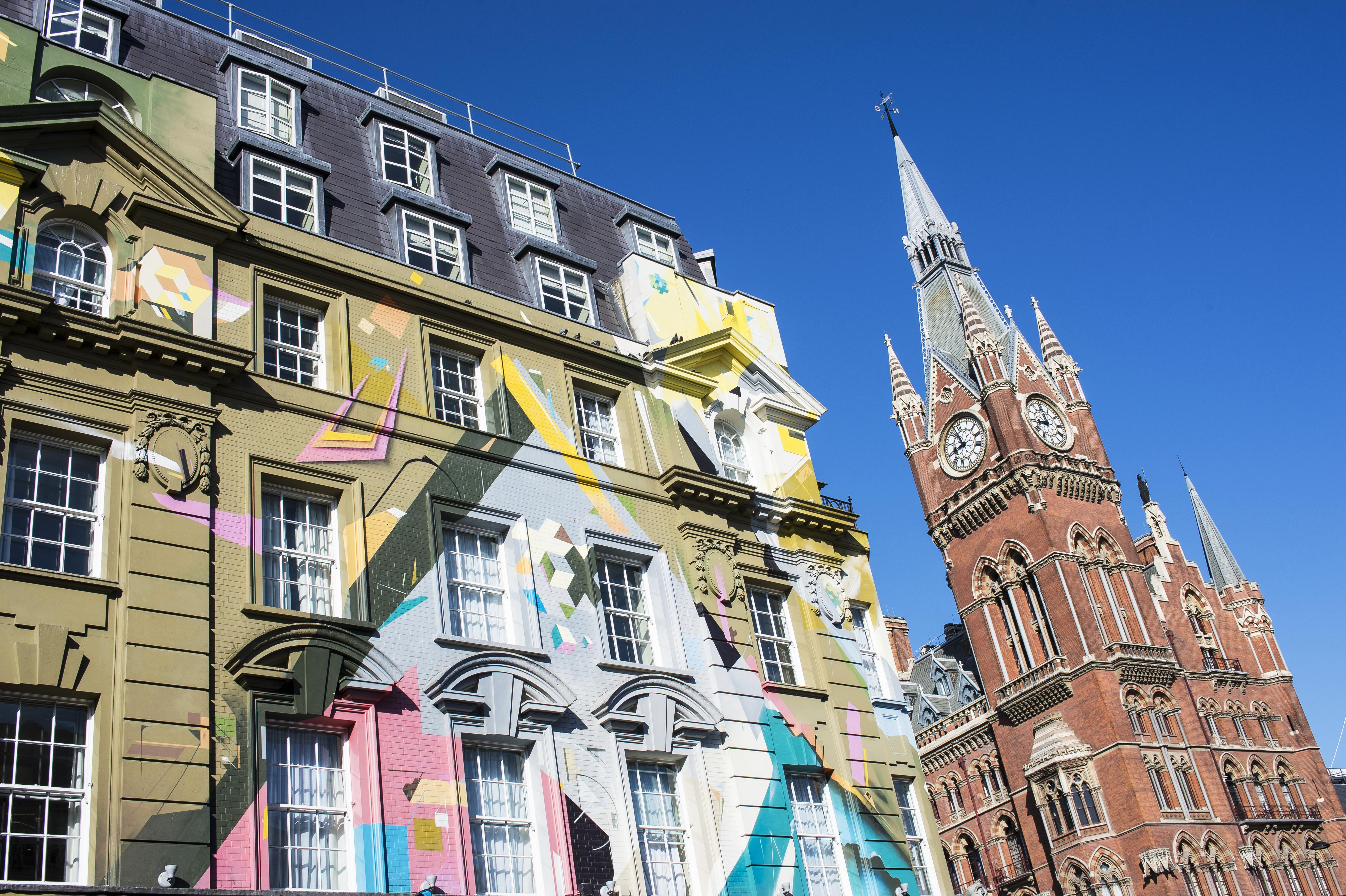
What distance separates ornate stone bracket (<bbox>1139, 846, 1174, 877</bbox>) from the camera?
54.4m

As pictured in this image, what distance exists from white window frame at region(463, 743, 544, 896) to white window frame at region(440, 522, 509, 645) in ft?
5.55

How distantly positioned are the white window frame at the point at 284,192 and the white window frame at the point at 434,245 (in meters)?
1.77

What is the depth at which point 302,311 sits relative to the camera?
2027 cm

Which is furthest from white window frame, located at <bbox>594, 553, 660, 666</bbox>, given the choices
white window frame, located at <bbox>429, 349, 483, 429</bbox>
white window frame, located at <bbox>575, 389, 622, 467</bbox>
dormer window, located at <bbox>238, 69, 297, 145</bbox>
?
dormer window, located at <bbox>238, 69, 297, 145</bbox>

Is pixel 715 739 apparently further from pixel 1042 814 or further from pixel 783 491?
pixel 1042 814

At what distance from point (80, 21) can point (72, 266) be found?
6.72m

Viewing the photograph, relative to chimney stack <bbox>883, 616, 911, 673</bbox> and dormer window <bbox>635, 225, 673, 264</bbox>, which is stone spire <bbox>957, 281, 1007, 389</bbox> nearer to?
chimney stack <bbox>883, 616, 911, 673</bbox>

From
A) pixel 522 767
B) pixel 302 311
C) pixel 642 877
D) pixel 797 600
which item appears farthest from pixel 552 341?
pixel 642 877

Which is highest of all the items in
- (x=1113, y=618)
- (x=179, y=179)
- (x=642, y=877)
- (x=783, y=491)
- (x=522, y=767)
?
(x=1113, y=618)

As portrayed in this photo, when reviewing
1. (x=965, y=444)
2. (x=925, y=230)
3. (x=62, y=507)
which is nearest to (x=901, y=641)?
(x=965, y=444)

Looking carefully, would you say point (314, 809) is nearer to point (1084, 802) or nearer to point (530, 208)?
point (530, 208)

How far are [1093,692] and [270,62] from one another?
50368 mm

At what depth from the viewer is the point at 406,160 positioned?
24.6 m

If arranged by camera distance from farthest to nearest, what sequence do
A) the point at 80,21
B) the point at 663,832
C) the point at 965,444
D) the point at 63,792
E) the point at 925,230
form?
1. the point at 925,230
2. the point at 965,444
3. the point at 80,21
4. the point at 663,832
5. the point at 63,792
